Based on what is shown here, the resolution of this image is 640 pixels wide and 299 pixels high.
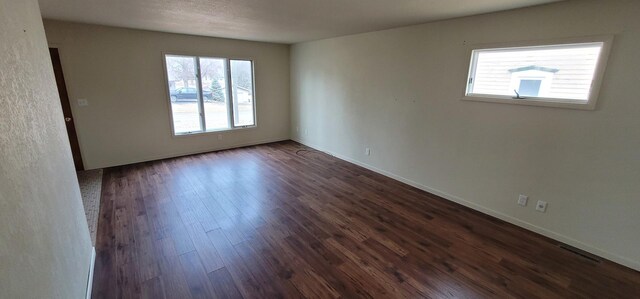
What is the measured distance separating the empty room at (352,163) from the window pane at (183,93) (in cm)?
4

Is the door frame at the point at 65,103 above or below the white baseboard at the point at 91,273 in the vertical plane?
above

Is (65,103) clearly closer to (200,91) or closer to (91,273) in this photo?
(200,91)

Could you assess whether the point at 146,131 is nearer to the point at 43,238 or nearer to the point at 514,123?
the point at 43,238

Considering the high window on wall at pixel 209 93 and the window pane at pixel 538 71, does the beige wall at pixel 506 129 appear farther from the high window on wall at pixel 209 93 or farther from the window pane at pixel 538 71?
the high window on wall at pixel 209 93

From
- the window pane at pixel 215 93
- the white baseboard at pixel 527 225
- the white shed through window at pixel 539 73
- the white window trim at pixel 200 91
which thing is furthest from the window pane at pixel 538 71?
the window pane at pixel 215 93

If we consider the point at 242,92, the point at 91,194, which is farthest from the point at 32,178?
the point at 242,92

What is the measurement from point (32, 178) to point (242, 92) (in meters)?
5.04

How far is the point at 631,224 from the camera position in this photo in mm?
2346

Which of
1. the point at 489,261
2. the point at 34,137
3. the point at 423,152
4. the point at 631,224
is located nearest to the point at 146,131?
the point at 34,137

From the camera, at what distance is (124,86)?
4.54 meters

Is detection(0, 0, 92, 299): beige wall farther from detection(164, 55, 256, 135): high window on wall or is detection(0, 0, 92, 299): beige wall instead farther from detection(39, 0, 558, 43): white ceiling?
detection(164, 55, 256, 135): high window on wall

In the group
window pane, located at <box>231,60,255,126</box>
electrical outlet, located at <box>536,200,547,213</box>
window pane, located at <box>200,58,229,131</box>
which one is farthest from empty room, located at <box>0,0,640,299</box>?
window pane, located at <box>231,60,255,126</box>

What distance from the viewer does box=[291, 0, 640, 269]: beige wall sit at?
232cm

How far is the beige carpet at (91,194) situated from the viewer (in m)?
2.87
